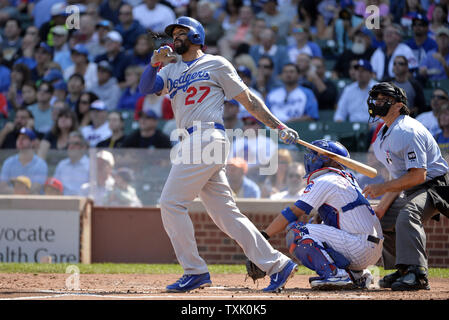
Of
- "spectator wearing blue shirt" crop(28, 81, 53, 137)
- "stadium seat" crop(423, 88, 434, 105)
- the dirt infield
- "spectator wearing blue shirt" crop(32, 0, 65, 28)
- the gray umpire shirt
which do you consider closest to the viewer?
the dirt infield

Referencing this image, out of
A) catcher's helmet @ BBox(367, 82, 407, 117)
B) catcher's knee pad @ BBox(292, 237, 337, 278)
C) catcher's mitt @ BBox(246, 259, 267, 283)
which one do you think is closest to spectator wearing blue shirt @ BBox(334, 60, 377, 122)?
catcher's helmet @ BBox(367, 82, 407, 117)

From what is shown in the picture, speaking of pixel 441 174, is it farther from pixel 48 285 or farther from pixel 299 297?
pixel 48 285

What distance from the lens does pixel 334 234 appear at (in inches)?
240

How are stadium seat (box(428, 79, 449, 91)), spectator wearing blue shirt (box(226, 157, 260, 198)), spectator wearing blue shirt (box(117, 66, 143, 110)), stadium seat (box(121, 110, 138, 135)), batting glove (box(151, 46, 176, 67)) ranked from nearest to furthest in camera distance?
batting glove (box(151, 46, 176, 67))
spectator wearing blue shirt (box(226, 157, 260, 198))
stadium seat (box(428, 79, 449, 91))
stadium seat (box(121, 110, 138, 135))
spectator wearing blue shirt (box(117, 66, 143, 110))

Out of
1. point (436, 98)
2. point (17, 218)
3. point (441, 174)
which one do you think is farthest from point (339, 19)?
point (441, 174)

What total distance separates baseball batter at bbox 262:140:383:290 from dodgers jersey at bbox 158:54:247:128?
3.19 ft

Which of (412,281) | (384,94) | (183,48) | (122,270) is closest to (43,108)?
(122,270)

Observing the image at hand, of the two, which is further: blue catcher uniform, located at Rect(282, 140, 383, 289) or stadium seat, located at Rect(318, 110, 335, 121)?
stadium seat, located at Rect(318, 110, 335, 121)

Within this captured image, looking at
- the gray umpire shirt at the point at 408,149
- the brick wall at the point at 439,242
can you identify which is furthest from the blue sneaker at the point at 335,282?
the brick wall at the point at 439,242

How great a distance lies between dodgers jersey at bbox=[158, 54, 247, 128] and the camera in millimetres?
5805

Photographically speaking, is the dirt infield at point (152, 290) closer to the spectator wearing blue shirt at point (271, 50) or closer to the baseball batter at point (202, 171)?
the baseball batter at point (202, 171)

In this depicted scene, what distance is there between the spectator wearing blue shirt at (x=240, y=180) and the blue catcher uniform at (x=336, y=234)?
4.06 metres

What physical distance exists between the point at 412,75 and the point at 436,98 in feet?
3.08

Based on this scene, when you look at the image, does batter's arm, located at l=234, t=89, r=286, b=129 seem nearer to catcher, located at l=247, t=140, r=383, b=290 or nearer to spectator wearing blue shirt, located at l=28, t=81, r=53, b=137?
catcher, located at l=247, t=140, r=383, b=290
